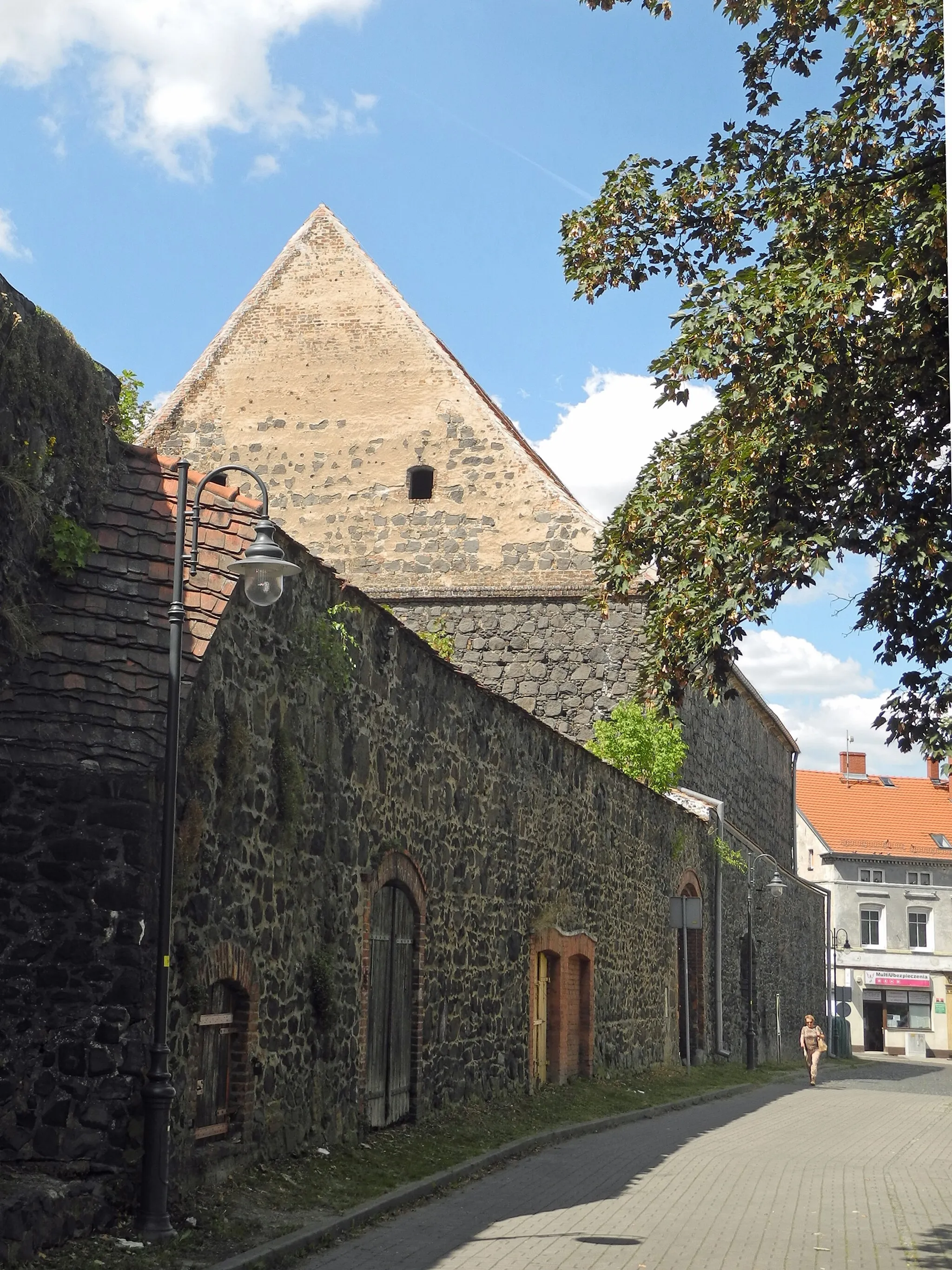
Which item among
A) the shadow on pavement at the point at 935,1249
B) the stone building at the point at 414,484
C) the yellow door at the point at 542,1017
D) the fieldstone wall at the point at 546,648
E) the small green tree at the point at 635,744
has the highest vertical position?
the stone building at the point at 414,484

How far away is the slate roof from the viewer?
8.91 meters

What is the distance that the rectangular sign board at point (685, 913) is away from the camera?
23094 millimetres

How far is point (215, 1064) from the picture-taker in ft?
32.3

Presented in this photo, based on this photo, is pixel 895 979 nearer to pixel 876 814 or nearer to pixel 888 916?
pixel 888 916

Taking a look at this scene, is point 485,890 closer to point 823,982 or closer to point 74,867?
point 74,867

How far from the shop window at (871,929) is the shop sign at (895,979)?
1.20m

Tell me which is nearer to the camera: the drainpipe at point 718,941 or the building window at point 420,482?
the building window at point 420,482

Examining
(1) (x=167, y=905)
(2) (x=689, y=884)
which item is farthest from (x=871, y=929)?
(1) (x=167, y=905)

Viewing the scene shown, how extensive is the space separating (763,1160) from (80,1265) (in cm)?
796

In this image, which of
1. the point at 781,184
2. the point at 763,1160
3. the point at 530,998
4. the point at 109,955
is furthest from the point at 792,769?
the point at 109,955

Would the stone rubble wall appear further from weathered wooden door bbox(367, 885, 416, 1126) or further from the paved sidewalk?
the paved sidewalk

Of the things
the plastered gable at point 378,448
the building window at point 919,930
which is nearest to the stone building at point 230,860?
the plastered gable at point 378,448

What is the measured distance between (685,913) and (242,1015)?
1401 centimetres

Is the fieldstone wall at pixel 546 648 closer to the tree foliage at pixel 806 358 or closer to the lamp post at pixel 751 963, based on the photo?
the lamp post at pixel 751 963
